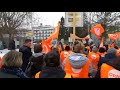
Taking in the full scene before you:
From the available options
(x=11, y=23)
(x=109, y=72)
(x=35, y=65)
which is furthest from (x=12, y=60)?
(x=11, y=23)

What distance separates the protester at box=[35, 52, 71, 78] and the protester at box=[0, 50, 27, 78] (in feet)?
0.89

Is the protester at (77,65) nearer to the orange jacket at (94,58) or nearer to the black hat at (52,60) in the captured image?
the black hat at (52,60)

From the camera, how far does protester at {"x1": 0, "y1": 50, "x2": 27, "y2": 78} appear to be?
453 cm

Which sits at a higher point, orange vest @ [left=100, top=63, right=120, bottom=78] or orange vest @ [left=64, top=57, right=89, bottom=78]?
orange vest @ [left=100, top=63, right=120, bottom=78]

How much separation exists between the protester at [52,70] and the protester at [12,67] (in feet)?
0.89

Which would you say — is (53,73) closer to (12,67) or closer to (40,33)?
(12,67)

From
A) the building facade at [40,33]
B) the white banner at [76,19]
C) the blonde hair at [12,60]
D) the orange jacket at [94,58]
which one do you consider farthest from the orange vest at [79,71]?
the building facade at [40,33]

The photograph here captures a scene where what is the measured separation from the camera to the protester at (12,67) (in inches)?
178

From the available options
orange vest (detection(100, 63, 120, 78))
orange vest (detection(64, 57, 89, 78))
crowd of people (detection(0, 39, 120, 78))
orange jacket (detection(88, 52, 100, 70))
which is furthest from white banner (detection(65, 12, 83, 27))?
orange vest (detection(100, 63, 120, 78))

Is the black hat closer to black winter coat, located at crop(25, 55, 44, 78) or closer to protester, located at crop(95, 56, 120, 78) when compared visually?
protester, located at crop(95, 56, 120, 78)

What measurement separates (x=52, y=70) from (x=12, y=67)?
53cm
